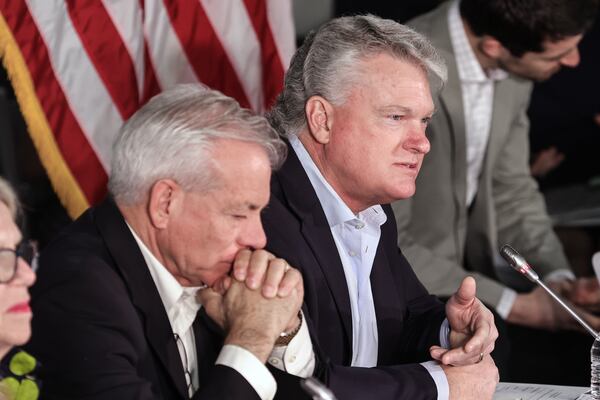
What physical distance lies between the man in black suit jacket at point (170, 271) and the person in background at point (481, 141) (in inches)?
51.0

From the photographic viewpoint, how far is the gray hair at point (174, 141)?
1679 millimetres

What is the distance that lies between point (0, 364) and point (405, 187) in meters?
0.86

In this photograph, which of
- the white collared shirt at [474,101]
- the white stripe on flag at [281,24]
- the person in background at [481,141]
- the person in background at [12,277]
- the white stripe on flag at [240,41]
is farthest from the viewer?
the white collared shirt at [474,101]

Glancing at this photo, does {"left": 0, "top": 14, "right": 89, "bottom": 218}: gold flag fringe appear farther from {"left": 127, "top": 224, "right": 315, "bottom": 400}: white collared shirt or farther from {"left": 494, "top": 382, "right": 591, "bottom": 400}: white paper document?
{"left": 494, "top": 382, "right": 591, "bottom": 400}: white paper document

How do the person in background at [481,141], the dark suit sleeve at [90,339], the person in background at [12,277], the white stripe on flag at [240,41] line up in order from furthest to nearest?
the person in background at [481,141]
the white stripe on flag at [240,41]
the dark suit sleeve at [90,339]
the person in background at [12,277]

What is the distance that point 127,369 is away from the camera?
1624 millimetres

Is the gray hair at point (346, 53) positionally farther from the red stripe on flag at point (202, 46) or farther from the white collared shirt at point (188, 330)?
the red stripe on flag at point (202, 46)

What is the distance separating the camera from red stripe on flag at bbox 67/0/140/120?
2.58 meters

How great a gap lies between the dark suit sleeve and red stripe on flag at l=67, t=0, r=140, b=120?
1.01 meters

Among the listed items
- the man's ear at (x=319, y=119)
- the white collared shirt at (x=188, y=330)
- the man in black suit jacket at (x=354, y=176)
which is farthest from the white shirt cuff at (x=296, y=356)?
the man's ear at (x=319, y=119)

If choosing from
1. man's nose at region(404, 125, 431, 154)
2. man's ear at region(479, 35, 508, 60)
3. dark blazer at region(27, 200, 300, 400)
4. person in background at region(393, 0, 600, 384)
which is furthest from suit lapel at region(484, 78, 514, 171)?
dark blazer at region(27, 200, 300, 400)

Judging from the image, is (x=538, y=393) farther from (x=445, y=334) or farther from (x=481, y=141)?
(x=481, y=141)

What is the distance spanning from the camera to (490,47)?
322cm

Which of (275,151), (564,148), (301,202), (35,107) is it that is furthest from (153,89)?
(564,148)
